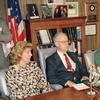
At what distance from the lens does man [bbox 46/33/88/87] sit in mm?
2977

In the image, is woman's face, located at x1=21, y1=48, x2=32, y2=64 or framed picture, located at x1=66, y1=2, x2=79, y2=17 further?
framed picture, located at x1=66, y1=2, x2=79, y2=17

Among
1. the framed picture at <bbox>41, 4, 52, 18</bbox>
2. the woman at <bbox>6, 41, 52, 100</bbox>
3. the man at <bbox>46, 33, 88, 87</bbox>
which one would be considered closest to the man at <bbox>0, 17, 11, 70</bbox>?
the woman at <bbox>6, 41, 52, 100</bbox>

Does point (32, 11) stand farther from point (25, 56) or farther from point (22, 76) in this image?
point (22, 76)

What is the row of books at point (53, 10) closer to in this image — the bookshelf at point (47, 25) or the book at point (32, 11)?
the book at point (32, 11)

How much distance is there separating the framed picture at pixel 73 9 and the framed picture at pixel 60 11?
15 cm

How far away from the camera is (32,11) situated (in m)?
4.17

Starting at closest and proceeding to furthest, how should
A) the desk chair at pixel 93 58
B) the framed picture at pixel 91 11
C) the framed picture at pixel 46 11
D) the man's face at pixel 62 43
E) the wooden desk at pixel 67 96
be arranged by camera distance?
the wooden desk at pixel 67 96 < the man's face at pixel 62 43 < the desk chair at pixel 93 58 < the framed picture at pixel 46 11 < the framed picture at pixel 91 11

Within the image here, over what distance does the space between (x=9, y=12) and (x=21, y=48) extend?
1523 millimetres

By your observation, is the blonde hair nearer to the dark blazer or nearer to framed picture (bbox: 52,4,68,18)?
the dark blazer

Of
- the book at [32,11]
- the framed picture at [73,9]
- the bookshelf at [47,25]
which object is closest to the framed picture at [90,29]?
the framed picture at [73,9]

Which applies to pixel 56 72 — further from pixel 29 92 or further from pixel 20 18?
pixel 20 18

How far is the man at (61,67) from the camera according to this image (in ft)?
9.77

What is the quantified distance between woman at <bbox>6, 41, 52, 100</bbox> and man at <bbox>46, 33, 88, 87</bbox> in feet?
1.10

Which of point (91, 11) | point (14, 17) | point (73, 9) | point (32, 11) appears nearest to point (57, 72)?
point (14, 17)
